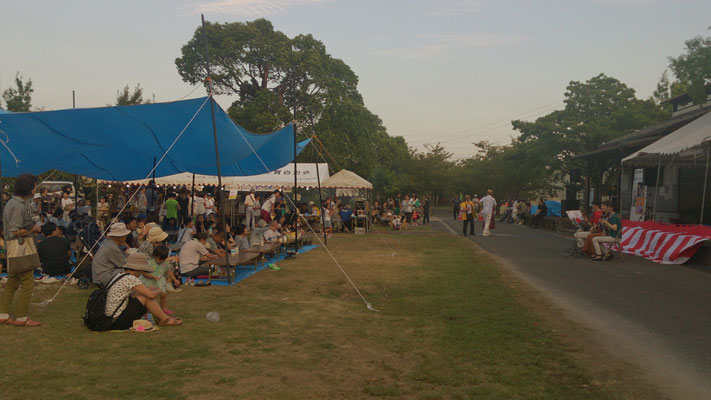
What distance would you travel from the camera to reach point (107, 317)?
632 cm

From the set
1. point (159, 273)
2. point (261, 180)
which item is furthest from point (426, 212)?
point (159, 273)

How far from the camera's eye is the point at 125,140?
1223 centimetres

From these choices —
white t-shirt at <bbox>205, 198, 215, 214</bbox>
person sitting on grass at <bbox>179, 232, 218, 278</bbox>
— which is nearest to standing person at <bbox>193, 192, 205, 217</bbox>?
white t-shirt at <bbox>205, 198, 215, 214</bbox>

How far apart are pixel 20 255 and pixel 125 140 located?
20.7 feet

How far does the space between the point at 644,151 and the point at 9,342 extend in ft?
48.3

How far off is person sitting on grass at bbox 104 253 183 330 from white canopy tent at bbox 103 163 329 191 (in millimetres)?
15668

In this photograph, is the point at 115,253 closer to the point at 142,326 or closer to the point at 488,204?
the point at 142,326

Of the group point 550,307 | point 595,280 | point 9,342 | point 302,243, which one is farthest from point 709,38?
point 9,342

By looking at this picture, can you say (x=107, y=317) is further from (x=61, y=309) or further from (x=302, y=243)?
(x=302, y=243)

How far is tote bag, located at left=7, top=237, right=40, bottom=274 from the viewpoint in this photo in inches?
249

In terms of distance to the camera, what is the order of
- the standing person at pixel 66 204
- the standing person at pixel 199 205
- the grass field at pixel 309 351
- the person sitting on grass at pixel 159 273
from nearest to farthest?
the grass field at pixel 309 351, the person sitting on grass at pixel 159 273, the standing person at pixel 66 204, the standing person at pixel 199 205

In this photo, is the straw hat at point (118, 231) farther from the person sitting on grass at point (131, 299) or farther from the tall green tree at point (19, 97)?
the tall green tree at point (19, 97)

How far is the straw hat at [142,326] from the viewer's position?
642 cm

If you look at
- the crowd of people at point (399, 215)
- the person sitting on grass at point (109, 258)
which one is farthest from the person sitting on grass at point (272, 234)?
the crowd of people at point (399, 215)
